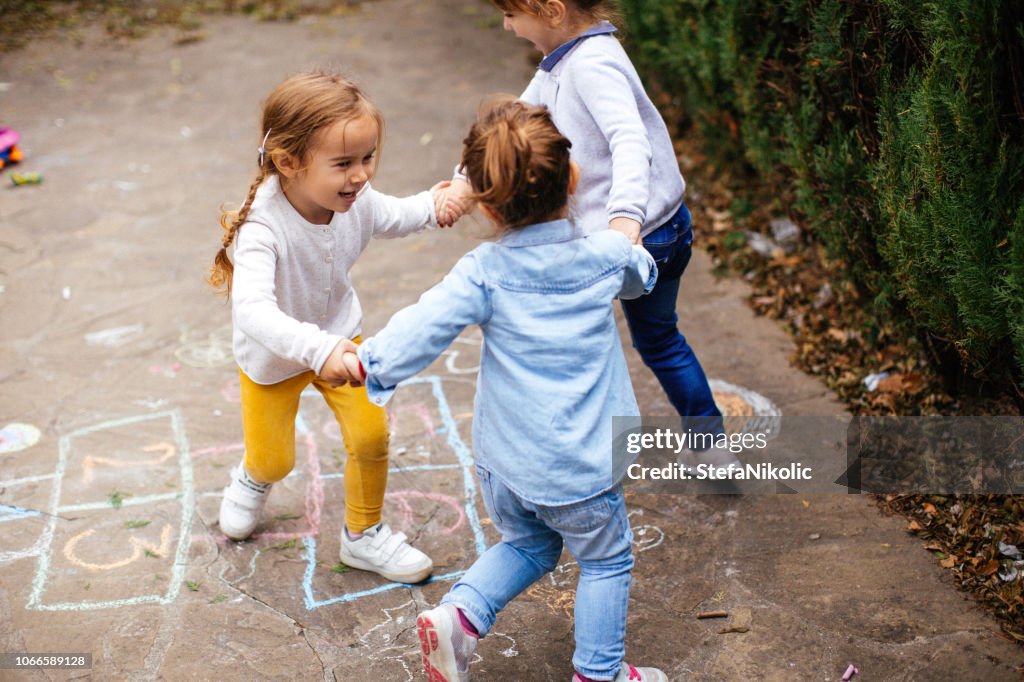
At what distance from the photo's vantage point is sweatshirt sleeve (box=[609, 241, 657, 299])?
2.25 meters

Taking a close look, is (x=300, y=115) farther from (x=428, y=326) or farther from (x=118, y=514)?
(x=118, y=514)

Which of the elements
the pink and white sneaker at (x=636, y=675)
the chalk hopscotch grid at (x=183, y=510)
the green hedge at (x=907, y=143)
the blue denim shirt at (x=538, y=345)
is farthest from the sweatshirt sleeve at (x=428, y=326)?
the green hedge at (x=907, y=143)

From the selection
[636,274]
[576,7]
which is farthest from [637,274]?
[576,7]

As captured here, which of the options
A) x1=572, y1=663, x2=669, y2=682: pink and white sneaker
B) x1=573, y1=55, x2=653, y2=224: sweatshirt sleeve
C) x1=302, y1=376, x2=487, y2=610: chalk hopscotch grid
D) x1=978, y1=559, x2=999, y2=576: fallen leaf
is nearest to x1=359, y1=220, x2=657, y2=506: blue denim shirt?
x1=573, y1=55, x2=653, y2=224: sweatshirt sleeve

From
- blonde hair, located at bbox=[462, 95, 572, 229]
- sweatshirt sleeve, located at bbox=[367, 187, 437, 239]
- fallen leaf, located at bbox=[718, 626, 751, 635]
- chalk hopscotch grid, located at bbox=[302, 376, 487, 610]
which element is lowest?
chalk hopscotch grid, located at bbox=[302, 376, 487, 610]

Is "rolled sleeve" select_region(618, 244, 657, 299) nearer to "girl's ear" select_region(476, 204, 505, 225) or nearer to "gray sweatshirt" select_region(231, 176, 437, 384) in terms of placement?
"girl's ear" select_region(476, 204, 505, 225)

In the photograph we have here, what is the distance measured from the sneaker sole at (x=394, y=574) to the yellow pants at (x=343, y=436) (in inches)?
3.9

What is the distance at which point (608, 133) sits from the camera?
8.80ft

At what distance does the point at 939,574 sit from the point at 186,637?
6.82ft

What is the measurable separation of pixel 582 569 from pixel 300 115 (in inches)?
50.7

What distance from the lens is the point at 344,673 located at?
8.47 feet

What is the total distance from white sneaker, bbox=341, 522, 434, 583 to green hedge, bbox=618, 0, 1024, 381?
1730 mm

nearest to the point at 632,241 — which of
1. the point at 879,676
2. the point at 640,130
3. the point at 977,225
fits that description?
the point at 640,130

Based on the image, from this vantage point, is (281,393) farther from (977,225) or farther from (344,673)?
(977,225)
